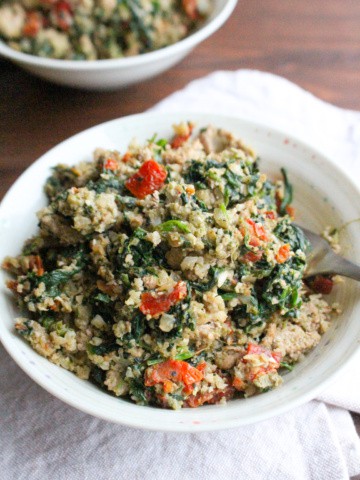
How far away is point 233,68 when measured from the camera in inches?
189

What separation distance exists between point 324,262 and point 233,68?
2.41 m

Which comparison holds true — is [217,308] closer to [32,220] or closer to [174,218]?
[174,218]

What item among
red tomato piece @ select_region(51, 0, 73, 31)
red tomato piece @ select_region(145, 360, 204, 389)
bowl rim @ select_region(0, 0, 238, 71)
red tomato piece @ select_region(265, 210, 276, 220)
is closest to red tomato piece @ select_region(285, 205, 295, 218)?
red tomato piece @ select_region(265, 210, 276, 220)

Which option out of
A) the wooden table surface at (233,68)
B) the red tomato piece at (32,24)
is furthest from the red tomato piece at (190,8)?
the red tomato piece at (32,24)

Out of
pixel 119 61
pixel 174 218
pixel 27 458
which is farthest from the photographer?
pixel 119 61

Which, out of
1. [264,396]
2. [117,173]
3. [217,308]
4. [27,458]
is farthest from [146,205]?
[27,458]

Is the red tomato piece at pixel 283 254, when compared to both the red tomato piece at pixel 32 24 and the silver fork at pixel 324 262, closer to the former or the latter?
the silver fork at pixel 324 262

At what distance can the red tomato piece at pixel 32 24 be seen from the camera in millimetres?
4047

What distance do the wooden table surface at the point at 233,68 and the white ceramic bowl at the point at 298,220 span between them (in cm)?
95

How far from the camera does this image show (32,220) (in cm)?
315

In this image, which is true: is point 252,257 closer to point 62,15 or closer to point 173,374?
point 173,374

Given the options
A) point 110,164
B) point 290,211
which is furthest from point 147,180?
point 290,211

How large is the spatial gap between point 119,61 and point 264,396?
2294mm

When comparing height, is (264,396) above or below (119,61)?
below
